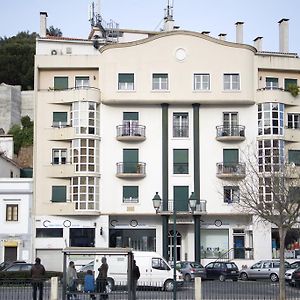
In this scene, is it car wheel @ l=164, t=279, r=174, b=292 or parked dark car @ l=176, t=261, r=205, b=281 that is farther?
parked dark car @ l=176, t=261, r=205, b=281

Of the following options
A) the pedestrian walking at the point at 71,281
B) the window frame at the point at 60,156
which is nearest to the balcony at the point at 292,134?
the window frame at the point at 60,156

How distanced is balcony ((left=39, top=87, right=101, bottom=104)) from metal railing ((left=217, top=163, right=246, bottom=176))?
430 inches

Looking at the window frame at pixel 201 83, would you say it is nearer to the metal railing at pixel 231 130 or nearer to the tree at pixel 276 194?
the metal railing at pixel 231 130

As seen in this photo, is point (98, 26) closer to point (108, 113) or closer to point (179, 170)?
point (108, 113)

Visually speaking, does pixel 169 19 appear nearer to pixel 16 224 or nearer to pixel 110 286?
pixel 16 224

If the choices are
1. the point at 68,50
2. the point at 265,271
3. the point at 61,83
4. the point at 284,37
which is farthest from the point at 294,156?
the point at 68,50

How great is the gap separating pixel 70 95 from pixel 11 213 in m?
10.2

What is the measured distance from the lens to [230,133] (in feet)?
186

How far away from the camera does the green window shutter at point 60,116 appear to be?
57.1 metres

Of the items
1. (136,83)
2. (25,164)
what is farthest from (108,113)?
(25,164)

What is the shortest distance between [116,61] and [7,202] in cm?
1375

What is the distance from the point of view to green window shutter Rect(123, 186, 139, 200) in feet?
184

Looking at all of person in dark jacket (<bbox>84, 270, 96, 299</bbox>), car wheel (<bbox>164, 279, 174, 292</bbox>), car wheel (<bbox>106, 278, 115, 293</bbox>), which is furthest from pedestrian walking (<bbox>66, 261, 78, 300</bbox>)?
car wheel (<bbox>164, 279, 174, 292</bbox>)

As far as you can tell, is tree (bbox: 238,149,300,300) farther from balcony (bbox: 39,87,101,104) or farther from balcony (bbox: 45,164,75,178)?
balcony (bbox: 45,164,75,178)
